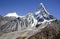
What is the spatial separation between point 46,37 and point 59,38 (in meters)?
42.8

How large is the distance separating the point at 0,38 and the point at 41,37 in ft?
130

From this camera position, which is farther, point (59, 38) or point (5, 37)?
point (5, 37)

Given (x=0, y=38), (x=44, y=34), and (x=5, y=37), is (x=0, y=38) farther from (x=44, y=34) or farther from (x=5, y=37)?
(x=44, y=34)

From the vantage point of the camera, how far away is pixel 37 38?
71.4m

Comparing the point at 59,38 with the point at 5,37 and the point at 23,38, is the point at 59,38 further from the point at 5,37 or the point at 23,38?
the point at 5,37

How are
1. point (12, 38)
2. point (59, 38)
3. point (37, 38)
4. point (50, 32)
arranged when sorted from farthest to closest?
point (12, 38), point (50, 32), point (37, 38), point (59, 38)

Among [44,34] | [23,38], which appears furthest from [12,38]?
[44,34]

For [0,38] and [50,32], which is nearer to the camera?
[50,32]

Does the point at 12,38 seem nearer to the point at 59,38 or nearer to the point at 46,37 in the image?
the point at 46,37

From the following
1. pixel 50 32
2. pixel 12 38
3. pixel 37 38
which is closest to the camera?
pixel 37 38

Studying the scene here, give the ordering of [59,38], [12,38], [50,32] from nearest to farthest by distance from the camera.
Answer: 1. [59,38]
2. [50,32]
3. [12,38]

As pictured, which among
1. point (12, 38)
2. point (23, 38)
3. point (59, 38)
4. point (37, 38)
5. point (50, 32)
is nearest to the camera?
point (59, 38)

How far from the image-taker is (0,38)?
Result: 106625 millimetres

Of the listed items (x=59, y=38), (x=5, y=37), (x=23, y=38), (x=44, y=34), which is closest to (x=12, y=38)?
(x=5, y=37)
